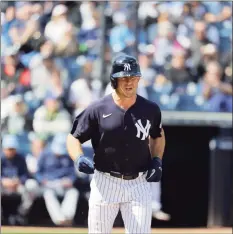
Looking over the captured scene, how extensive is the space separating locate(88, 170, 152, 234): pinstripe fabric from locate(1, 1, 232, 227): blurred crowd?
449 cm

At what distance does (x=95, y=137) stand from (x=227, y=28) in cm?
517

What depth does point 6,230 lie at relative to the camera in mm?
8633

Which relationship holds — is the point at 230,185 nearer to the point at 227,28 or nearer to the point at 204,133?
the point at 204,133

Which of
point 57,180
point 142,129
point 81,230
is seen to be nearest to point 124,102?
point 142,129

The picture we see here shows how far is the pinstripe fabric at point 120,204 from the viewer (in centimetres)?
451

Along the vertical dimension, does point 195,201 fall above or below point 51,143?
below

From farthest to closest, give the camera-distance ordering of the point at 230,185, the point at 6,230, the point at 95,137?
the point at 230,185 < the point at 6,230 < the point at 95,137

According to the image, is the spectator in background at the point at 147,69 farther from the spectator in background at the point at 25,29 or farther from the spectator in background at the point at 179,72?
the spectator in background at the point at 25,29

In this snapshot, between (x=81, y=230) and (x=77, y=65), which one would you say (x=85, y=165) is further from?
(x=77, y=65)

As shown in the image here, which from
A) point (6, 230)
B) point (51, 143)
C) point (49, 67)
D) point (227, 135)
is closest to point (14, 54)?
point (49, 67)

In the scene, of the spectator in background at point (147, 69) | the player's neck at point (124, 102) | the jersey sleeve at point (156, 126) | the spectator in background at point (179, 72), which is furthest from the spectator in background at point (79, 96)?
the player's neck at point (124, 102)

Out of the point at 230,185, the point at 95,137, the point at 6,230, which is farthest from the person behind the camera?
the point at 230,185

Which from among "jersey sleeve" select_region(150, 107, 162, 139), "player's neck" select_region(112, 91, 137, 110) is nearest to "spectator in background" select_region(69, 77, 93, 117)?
"jersey sleeve" select_region(150, 107, 162, 139)

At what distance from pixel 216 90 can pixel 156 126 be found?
181 inches
